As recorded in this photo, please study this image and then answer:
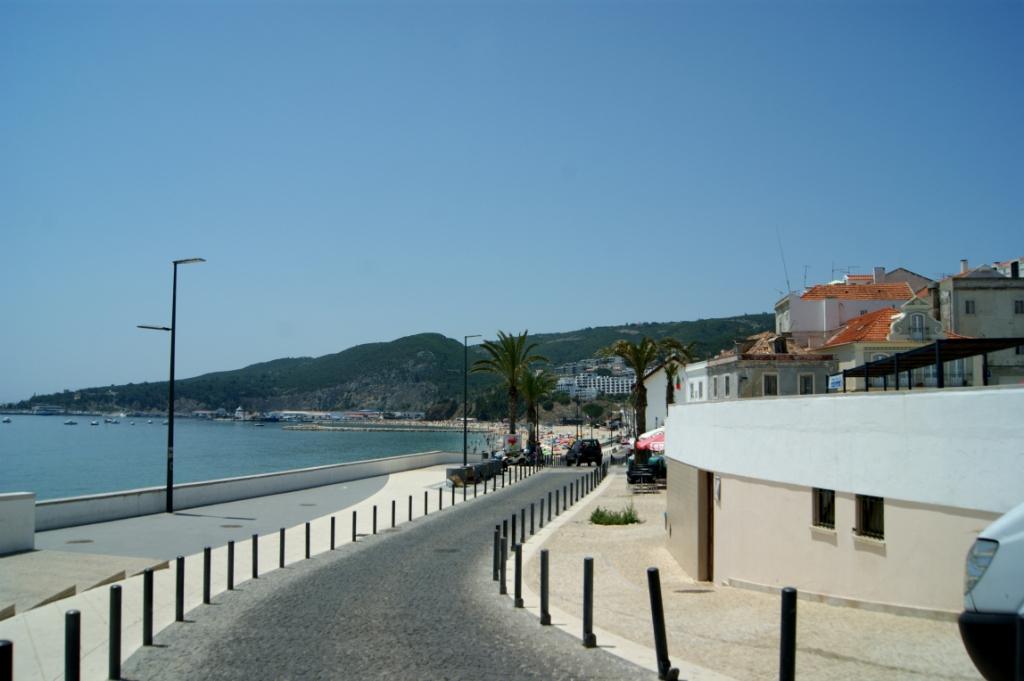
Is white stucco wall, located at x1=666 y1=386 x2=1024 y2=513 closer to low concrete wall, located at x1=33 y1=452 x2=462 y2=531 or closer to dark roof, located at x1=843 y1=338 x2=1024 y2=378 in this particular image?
dark roof, located at x1=843 y1=338 x2=1024 y2=378

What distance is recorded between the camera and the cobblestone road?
29.2 ft

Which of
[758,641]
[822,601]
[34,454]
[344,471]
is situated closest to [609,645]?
[758,641]

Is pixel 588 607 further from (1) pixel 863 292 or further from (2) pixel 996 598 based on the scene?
(1) pixel 863 292

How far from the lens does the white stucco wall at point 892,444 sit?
359 inches

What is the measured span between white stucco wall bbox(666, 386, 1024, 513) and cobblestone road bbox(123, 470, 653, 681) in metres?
3.99

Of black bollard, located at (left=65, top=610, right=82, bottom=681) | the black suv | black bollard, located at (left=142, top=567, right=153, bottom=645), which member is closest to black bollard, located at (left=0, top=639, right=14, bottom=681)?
black bollard, located at (left=65, top=610, right=82, bottom=681)

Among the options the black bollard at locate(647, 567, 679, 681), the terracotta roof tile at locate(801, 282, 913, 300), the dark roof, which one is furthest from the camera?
the terracotta roof tile at locate(801, 282, 913, 300)

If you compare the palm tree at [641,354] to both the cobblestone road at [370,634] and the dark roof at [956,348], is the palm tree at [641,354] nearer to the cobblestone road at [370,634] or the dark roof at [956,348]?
the cobblestone road at [370,634]

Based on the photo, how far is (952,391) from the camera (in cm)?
984

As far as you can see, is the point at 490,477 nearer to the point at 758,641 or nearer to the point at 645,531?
the point at 645,531

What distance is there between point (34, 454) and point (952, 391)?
387 ft

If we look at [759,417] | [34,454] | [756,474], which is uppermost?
[759,417]

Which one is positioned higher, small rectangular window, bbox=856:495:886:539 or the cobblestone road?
small rectangular window, bbox=856:495:886:539

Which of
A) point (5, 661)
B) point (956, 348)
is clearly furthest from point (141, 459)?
point (5, 661)
